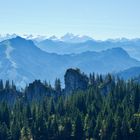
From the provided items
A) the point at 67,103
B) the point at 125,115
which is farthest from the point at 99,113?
the point at 67,103

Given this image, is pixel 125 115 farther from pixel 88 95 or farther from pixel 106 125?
pixel 88 95

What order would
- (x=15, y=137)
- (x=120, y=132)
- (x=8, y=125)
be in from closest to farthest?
(x=120, y=132), (x=15, y=137), (x=8, y=125)


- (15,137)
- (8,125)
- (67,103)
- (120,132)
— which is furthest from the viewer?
(67,103)

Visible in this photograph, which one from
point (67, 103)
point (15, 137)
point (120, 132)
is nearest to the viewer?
point (120, 132)

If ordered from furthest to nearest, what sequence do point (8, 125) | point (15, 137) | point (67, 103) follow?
1. point (67, 103)
2. point (8, 125)
3. point (15, 137)

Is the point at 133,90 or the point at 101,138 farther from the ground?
the point at 133,90

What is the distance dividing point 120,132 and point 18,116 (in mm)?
42524

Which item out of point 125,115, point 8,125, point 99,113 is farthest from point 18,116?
point 125,115

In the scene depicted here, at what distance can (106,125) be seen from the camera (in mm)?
154625

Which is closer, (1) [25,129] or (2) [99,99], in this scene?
(1) [25,129]

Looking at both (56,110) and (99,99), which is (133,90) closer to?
(99,99)

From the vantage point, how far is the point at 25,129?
542ft

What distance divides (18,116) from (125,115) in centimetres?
4037

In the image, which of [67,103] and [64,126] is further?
[67,103]
